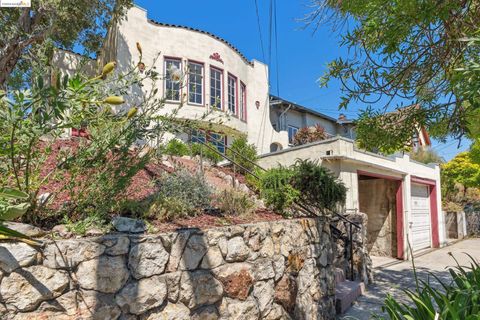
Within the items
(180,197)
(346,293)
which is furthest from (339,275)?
(180,197)

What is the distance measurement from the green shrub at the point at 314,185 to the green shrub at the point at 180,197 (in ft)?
6.68

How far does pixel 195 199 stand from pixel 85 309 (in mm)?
2384

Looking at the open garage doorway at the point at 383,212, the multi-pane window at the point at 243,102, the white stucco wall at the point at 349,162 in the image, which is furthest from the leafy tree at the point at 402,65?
the multi-pane window at the point at 243,102

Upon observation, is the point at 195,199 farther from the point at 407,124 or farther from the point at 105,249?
the point at 407,124

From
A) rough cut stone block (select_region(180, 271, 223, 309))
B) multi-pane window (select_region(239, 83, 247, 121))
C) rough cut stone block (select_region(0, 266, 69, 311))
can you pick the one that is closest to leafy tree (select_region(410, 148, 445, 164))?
multi-pane window (select_region(239, 83, 247, 121))

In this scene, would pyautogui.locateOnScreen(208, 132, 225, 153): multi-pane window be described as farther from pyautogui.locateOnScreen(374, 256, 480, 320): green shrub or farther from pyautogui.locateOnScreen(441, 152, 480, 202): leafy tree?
pyautogui.locateOnScreen(441, 152, 480, 202): leafy tree

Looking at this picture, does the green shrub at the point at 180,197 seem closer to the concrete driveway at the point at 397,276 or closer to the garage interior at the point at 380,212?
the concrete driveway at the point at 397,276

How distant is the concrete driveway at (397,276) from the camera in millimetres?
6418

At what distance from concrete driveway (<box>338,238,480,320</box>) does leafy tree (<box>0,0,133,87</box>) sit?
7974mm

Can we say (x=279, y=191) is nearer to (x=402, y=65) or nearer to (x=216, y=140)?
(x=216, y=140)

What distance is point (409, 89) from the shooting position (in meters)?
4.84

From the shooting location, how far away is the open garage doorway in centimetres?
1270

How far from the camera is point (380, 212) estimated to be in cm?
1319

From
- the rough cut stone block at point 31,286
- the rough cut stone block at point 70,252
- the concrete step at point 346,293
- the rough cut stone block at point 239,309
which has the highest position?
the rough cut stone block at point 70,252
